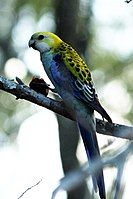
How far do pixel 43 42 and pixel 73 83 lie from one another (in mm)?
431

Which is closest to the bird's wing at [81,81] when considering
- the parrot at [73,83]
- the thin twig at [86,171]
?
the parrot at [73,83]

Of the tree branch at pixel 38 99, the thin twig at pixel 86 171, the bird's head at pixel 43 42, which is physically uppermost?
the bird's head at pixel 43 42

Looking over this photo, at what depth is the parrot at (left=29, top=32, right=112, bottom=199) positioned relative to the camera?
9.96 feet

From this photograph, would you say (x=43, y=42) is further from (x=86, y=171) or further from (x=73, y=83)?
(x=86, y=171)

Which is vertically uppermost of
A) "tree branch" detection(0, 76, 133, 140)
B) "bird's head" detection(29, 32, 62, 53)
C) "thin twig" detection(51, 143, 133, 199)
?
"bird's head" detection(29, 32, 62, 53)

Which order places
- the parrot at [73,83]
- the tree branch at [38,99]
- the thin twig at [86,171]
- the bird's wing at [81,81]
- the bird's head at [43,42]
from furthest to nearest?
the bird's head at [43,42], the bird's wing at [81,81], the parrot at [73,83], the tree branch at [38,99], the thin twig at [86,171]

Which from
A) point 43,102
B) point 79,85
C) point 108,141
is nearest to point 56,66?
point 79,85

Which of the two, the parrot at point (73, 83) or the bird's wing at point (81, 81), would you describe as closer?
the parrot at point (73, 83)

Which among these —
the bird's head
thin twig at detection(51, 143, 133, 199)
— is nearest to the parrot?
the bird's head

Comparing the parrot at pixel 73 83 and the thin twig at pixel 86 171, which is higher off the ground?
the parrot at pixel 73 83

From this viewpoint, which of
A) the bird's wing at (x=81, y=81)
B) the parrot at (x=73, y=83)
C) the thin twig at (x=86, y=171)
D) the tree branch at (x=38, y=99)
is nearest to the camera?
the thin twig at (x=86, y=171)

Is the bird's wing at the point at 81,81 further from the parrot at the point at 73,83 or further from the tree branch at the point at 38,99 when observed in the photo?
the tree branch at the point at 38,99

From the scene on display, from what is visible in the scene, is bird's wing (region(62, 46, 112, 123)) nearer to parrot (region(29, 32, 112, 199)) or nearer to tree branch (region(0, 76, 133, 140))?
parrot (region(29, 32, 112, 199))

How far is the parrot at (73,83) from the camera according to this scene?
3.04m
